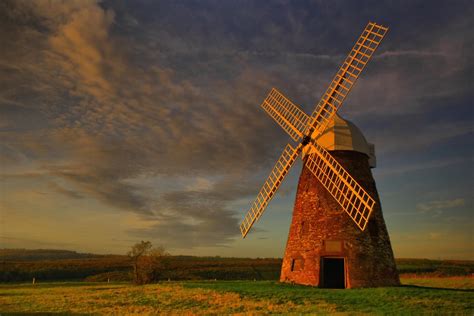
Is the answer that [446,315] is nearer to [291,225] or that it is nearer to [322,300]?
[322,300]

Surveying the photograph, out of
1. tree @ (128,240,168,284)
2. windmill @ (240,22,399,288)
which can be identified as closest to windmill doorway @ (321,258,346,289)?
windmill @ (240,22,399,288)

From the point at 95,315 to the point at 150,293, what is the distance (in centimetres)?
679

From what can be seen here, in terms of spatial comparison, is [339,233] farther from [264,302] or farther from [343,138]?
[264,302]

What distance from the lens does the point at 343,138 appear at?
24047mm

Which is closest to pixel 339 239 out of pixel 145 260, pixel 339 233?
pixel 339 233

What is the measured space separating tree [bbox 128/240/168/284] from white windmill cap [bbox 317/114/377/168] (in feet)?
53.9

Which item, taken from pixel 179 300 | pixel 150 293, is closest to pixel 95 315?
pixel 179 300

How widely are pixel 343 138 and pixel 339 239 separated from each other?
6.42m

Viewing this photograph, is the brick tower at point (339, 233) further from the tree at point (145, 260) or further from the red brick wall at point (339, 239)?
the tree at point (145, 260)

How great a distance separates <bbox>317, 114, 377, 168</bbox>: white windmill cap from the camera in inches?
941

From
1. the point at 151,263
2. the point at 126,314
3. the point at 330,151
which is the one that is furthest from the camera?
the point at 151,263

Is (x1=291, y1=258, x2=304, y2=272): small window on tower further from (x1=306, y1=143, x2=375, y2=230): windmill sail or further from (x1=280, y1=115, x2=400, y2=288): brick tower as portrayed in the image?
(x1=306, y1=143, x2=375, y2=230): windmill sail

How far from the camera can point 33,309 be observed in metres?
18.9

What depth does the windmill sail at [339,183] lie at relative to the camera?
21625mm
